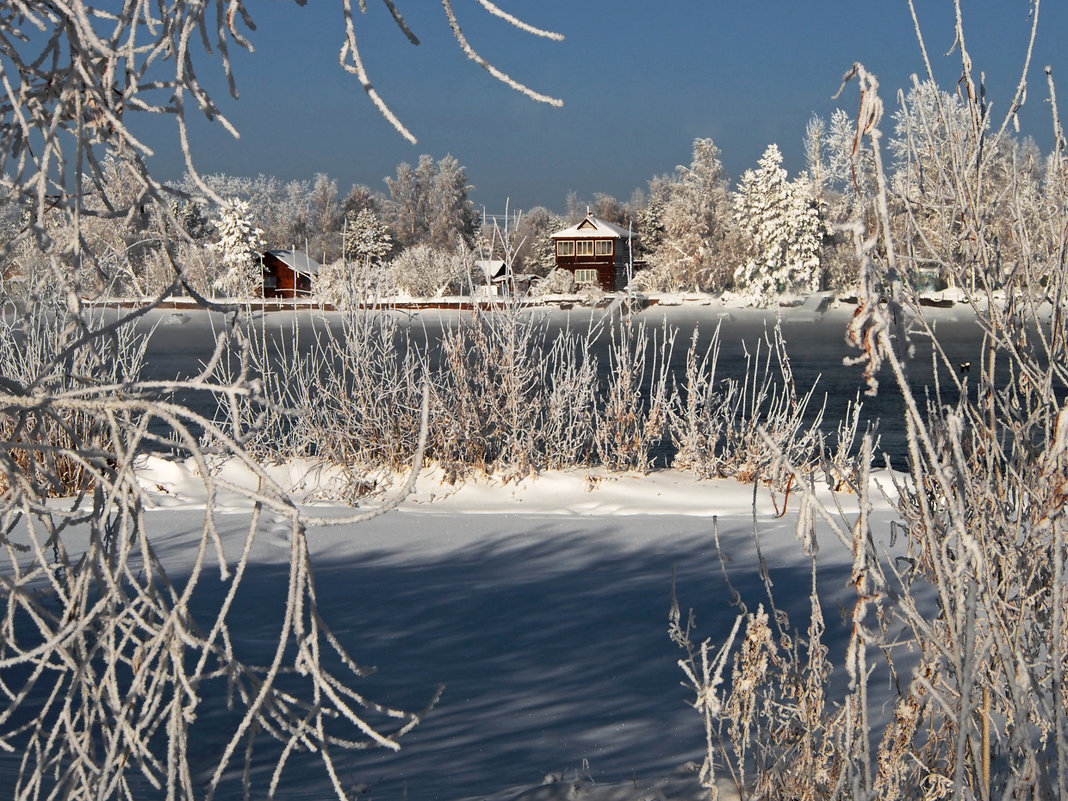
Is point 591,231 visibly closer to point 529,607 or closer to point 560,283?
point 560,283

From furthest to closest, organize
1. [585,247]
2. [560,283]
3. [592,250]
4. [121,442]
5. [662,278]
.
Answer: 1. [585,247]
2. [592,250]
3. [560,283]
4. [662,278]
5. [121,442]

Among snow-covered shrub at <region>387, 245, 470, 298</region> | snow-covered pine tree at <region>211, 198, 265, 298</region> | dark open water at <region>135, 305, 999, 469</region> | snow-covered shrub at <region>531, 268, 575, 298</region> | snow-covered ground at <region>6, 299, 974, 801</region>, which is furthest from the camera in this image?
snow-covered shrub at <region>531, 268, 575, 298</region>

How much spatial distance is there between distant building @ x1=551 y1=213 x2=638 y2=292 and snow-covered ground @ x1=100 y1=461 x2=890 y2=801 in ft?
164

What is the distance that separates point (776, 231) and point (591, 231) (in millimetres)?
12665

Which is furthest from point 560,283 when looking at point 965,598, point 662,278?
point 965,598

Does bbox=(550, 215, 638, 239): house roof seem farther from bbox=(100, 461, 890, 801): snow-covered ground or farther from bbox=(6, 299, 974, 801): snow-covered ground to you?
bbox=(100, 461, 890, 801): snow-covered ground

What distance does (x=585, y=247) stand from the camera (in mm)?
58781

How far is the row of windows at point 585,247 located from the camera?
58.3 meters

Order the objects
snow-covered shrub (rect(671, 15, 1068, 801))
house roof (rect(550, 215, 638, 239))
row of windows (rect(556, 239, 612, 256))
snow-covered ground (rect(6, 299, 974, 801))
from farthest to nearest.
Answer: row of windows (rect(556, 239, 612, 256)) < house roof (rect(550, 215, 638, 239)) < snow-covered ground (rect(6, 299, 974, 801)) < snow-covered shrub (rect(671, 15, 1068, 801))

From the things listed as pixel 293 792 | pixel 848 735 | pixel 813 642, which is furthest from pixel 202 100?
pixel 293 792

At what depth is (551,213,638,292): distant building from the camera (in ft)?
190

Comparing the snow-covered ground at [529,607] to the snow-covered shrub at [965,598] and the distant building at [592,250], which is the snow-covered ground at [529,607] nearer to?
the snow-covered shrub at [965,598]

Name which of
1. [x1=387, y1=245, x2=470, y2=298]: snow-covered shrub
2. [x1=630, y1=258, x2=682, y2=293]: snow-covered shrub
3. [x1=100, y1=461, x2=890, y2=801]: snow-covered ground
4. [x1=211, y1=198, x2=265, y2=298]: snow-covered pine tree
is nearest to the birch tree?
[x1=211, y1=198, x2=265, y2=298]: snow-covered pine tree

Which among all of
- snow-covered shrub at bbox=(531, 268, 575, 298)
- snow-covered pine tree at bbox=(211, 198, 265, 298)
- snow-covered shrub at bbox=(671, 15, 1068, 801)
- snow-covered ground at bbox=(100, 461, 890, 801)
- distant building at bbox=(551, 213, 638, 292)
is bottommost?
snow-covered ground at bbox=(100, 461, 890, 801)
